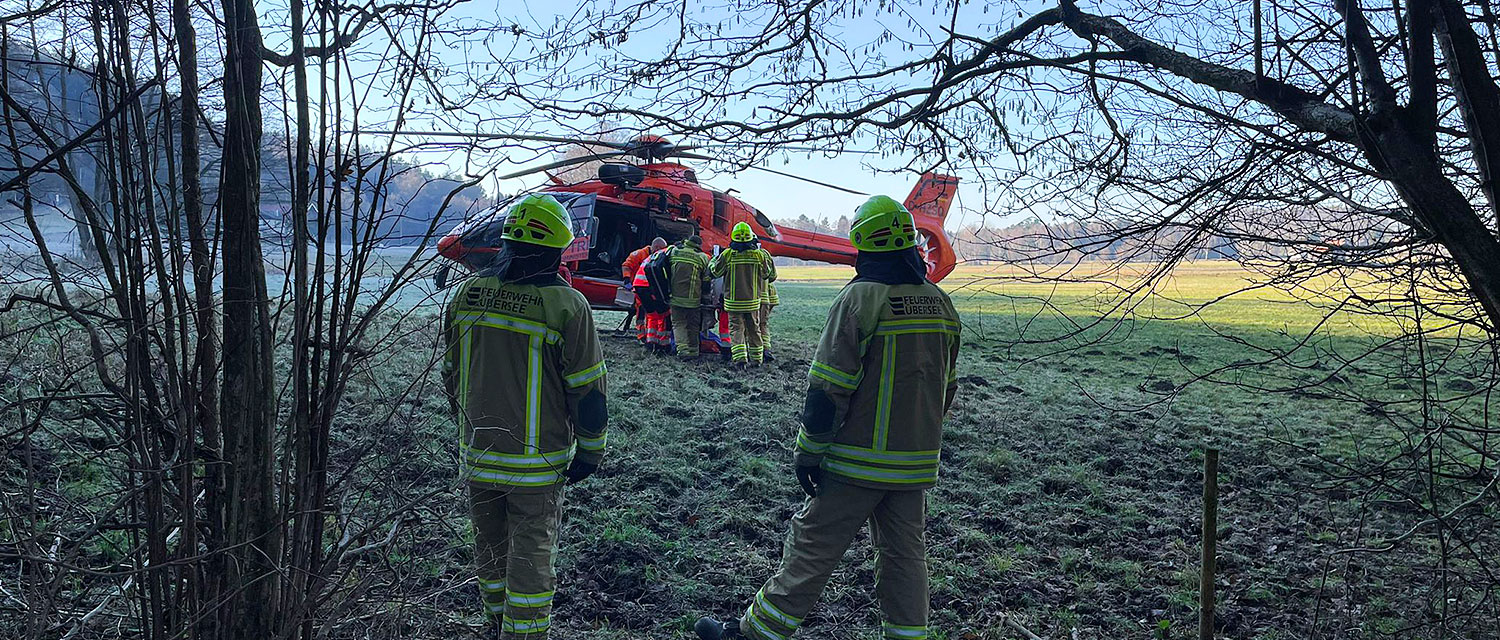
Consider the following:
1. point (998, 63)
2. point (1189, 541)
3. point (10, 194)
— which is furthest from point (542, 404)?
point (1189, 541)

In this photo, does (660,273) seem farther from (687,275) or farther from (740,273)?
(740,273)

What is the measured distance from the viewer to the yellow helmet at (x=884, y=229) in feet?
10.4

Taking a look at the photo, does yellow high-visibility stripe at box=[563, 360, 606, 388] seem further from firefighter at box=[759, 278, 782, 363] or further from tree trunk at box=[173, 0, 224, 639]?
firefighter at box=[759, 278, 782, 363]

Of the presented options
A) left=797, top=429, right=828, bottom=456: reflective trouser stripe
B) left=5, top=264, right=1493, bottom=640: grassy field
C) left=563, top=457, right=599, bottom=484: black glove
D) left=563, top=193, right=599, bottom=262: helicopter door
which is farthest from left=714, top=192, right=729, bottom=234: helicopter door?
left=797, top=429, right=828, bottom=456: reflective trouser stripe

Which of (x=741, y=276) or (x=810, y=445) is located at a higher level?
(x=741, y=276)

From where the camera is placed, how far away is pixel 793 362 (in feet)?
35.4

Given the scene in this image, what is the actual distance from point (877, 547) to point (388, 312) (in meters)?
1.97

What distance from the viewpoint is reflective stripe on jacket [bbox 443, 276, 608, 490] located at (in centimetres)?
299

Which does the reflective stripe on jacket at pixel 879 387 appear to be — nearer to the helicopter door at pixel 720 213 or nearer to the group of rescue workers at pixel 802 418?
the group of rescue workers at pixel 802 418

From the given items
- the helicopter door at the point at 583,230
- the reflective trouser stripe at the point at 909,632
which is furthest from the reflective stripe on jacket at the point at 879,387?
the helicopter door at the point at 583,230

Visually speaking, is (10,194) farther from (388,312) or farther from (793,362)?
(793,362)

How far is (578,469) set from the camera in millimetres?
3213

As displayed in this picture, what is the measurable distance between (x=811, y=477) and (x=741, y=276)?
260 inches

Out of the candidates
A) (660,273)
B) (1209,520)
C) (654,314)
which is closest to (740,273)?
(660,273)
